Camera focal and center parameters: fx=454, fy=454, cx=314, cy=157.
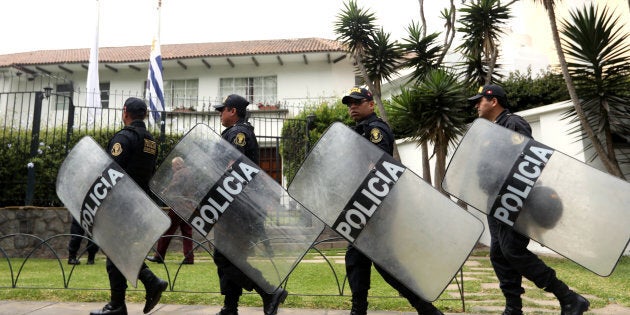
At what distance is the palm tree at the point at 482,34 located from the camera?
8.59m

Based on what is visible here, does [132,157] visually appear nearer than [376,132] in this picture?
No

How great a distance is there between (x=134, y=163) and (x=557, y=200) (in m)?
2.83

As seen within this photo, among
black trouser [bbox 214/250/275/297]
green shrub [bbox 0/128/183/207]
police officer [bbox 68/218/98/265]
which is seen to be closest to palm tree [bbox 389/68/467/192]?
police officer [bbox 68/218/98/265]

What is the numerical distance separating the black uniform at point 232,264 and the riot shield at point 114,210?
1.59 feet

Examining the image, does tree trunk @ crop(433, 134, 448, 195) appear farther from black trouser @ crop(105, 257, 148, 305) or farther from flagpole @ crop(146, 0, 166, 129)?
flagpole @ crop(146, 0, 166, 129)

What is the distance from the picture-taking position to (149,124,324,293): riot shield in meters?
2.87

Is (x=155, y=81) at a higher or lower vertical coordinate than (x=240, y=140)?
higher

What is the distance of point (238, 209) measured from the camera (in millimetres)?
2873

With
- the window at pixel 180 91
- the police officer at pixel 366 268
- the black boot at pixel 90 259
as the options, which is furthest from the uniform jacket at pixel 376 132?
the window at pixel 180 91

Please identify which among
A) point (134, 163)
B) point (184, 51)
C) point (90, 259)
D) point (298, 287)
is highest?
point (184, 51)

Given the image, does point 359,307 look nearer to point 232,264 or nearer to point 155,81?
point 232,264

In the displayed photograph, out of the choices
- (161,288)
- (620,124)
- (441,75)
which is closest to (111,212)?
(161,288)

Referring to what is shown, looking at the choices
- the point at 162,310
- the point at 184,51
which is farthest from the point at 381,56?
the point at 184,51

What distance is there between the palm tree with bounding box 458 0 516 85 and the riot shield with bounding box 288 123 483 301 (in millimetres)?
6554
